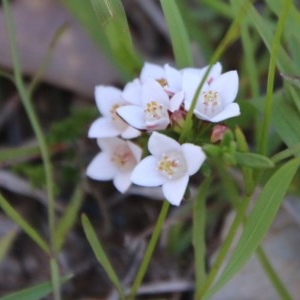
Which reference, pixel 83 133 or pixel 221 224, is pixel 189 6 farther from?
pixel 221 224

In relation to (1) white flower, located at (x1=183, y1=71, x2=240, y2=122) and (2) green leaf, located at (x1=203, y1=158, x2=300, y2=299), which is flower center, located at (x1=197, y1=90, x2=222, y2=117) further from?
(2) green leaf, located at (x1=203, y1=158, x2=300, y2=299)

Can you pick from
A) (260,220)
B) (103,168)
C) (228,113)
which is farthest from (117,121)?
(260,220)

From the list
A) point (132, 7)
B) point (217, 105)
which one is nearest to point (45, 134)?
point (132, 7)

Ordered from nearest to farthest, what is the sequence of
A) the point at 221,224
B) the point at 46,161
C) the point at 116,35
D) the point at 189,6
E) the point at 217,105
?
the point at 217,105 < the point at 116,35 < the point at 46,161 < the point at 221,224 < the point at 189,6

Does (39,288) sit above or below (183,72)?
below

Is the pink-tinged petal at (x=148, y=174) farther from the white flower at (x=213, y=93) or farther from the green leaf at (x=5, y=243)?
the green leaf at (x=5, y=243)

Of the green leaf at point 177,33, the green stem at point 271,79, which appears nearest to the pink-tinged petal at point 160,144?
the green stem at point 271,79
